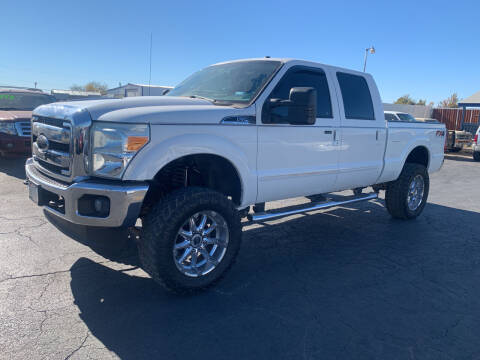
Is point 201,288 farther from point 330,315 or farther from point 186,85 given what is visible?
point 186,85

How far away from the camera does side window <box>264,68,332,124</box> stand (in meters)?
4.04

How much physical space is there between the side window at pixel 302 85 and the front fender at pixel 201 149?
398 millimetres

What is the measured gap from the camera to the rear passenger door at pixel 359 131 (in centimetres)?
497

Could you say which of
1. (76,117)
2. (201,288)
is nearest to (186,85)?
(76,117)

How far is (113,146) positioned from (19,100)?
9.03m

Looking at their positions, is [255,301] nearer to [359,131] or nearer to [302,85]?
[302,85]

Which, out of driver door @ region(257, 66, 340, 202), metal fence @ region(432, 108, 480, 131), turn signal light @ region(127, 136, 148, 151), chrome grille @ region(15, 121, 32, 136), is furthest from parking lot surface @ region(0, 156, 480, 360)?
metal fence @ region(432, 108, 480, 131)

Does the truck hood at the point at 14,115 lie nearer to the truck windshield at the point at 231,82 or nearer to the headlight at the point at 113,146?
the truck windshield at the point at 231,82

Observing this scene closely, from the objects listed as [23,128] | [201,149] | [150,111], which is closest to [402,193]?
[201,149]

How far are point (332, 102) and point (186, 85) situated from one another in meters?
1.80

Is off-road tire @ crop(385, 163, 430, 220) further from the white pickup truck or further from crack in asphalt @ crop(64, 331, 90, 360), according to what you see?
crack in asphalt @ crop(64, 331, 90, 360)

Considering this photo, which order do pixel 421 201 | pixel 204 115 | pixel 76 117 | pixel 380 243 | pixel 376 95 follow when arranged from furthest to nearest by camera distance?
1. pixel 421 201
2. pixel 376 95
3. pixel 380 243
4. pixel 204 115
5. pixel 76 117

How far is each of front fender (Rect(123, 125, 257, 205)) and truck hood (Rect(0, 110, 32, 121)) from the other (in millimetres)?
7346

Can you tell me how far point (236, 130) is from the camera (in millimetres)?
3678
